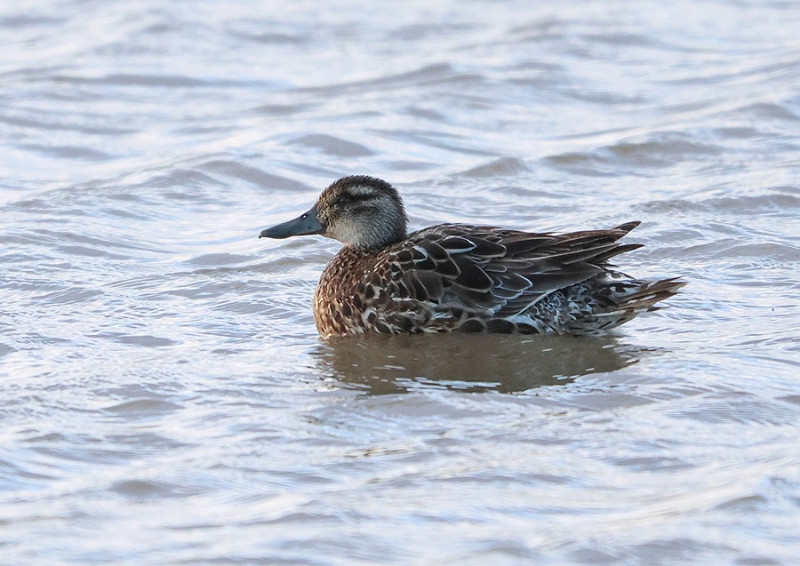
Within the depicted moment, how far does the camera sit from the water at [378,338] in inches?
223

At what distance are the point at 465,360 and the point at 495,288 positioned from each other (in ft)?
1.61

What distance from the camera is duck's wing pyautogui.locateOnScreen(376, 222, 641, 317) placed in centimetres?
812

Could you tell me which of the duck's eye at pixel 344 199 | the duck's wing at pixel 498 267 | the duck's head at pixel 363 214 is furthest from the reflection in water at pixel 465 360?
the duck's eye at pixel 344 199

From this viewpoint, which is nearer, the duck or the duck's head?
the duck

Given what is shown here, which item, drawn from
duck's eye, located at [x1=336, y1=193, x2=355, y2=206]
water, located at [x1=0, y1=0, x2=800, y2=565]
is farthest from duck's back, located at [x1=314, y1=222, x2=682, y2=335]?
duck's eye, located at [x1=336, y1=193, x2=355, y2=206]

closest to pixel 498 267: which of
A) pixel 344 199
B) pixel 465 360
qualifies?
pixel 465 360

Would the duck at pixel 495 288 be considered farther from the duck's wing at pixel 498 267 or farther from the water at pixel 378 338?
the water at pixel 378 338

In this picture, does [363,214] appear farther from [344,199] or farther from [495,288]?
[495,288]

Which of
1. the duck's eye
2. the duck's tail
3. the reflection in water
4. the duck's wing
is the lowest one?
the reflection in water

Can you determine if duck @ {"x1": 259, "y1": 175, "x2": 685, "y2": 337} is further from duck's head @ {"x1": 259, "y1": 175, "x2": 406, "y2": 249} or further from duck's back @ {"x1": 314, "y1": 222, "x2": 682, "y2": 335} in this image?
duck's head @ {"x1": 259, "y1": 175, "x2": 406, "y2": 249}

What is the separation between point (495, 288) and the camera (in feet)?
26.8

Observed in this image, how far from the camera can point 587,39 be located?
710 inches

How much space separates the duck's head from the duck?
488 mm

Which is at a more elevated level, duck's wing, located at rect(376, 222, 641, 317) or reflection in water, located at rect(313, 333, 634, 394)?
duck's wing, located at rect(376, 222, 641, 317)
